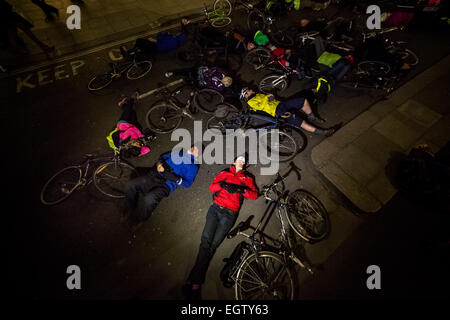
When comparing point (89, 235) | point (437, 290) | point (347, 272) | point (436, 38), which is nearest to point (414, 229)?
point (437, 290)

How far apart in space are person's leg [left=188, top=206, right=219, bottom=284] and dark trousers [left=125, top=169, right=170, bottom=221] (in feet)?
4.86

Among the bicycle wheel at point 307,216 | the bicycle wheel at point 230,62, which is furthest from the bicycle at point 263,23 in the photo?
the bicycle wheel at point 307,216

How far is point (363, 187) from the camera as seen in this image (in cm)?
527

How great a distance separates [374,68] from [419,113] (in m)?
2.39

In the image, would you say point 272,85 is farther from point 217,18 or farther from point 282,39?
point 217,18

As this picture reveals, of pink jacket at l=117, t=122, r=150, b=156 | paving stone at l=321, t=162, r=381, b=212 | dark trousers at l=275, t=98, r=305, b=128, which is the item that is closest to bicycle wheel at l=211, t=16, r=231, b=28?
dark trousers at l=275, t=98, r=305, b=128

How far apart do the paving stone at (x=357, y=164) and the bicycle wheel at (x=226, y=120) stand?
10.9 feet

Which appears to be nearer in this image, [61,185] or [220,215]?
[220,215]

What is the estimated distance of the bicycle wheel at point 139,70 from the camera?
27.2ft

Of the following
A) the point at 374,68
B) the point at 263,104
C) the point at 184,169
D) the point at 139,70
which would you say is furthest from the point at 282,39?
the point at 184,169

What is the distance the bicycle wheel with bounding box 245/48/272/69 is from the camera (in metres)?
8.34

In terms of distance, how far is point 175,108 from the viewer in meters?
6.84

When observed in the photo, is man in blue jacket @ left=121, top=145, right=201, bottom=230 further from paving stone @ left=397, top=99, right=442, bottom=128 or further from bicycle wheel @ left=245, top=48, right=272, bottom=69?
paving stone @ left=397, top=99, right=442, bottom=128

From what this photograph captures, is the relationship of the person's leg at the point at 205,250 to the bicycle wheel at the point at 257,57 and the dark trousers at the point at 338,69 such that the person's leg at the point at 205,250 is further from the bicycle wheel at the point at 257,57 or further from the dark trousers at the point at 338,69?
the bicycle wheel at the point at 257,57
